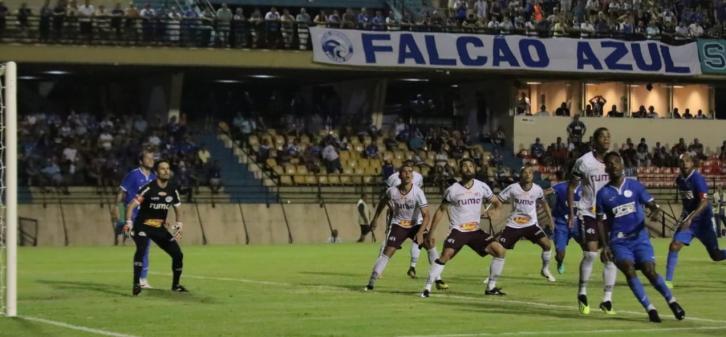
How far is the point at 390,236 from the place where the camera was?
898 inches

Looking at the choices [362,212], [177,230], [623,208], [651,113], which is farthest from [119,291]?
[651,113]

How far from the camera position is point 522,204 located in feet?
82.6

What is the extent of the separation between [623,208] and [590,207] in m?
3.38

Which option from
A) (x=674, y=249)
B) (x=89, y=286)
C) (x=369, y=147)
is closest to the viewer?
(x=674, y=249)

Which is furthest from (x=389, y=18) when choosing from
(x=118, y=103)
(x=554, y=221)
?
(x=554, y=221)

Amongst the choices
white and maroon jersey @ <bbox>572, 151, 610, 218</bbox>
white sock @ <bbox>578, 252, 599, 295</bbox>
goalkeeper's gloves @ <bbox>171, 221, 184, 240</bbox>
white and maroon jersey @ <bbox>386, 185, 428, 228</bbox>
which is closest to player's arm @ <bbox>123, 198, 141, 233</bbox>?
goalkeeper's gloves @ <bbox>171, 221, 184, 240</bbox>

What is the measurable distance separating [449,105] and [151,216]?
1500 inches

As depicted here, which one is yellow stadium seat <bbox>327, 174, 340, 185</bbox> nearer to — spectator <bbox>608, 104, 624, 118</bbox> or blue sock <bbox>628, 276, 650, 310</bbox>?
spectator <bbox>608, 104, 624, 118</bbox>

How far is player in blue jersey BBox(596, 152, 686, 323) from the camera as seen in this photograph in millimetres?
16688

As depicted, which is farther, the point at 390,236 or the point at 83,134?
the point at 83,134

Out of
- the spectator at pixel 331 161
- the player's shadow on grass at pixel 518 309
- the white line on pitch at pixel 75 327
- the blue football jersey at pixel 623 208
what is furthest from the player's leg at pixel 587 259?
the spectator at pixel 331 161

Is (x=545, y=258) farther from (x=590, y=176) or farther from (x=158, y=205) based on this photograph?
(x=158, y=205)

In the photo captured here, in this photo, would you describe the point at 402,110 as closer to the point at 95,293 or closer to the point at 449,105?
the point at 449,105

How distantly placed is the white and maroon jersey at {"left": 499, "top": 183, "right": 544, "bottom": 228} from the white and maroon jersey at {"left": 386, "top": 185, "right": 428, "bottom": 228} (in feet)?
7.25
